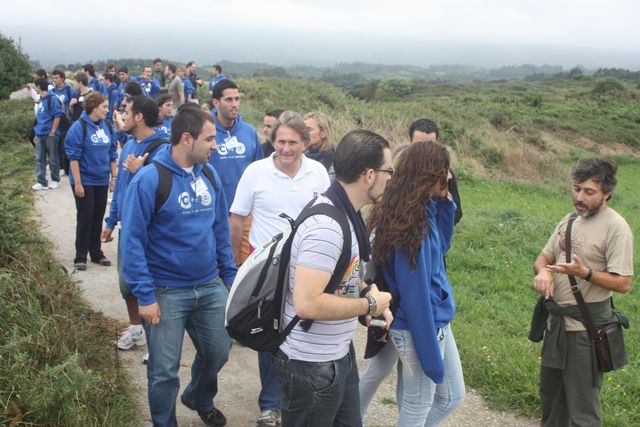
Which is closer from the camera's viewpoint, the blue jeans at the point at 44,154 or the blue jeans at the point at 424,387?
the blue jeans at the point at 424,387

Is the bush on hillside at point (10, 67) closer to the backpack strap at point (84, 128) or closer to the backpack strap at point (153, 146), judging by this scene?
the backpack strap at point (84, 128)

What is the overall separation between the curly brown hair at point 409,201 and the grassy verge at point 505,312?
2.40 metres

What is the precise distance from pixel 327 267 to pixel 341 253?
0.09 meters

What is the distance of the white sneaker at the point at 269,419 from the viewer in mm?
4113

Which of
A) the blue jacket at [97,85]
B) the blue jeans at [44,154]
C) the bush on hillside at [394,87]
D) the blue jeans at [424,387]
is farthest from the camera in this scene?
the bush on hillside at [394,87]

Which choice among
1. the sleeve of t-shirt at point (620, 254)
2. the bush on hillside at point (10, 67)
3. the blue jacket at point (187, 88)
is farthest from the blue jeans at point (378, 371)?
the bush on hillside at point (10, 67)

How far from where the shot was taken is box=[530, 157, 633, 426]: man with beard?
368 centimetres

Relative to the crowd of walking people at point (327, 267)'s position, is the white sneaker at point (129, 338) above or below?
below

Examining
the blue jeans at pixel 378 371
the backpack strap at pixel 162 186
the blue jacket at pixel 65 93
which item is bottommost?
the blue jeans at pixel 378 371

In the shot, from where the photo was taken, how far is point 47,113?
10.3m

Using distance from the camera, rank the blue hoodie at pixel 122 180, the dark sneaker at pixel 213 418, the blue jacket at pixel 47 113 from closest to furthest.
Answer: the dark sneaker at pixel 213 418 < the blue hoodie at pixel 122 180 < the blue jacket at pixel 47 113

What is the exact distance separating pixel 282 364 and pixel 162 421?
122cm

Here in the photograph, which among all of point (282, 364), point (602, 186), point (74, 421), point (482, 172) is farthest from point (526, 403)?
point (482, 172)

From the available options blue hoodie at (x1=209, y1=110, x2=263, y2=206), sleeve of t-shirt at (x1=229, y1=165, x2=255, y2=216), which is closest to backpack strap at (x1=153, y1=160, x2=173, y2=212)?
sleeve of t-shirt at (x1=229, y1=165, x2=255, y2=216)
